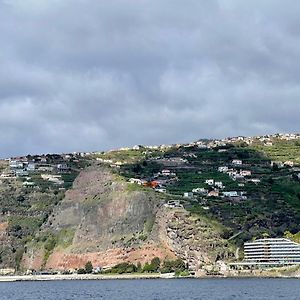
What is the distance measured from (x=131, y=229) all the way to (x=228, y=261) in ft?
62.8

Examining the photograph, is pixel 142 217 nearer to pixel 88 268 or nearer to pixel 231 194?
pixel 88 268

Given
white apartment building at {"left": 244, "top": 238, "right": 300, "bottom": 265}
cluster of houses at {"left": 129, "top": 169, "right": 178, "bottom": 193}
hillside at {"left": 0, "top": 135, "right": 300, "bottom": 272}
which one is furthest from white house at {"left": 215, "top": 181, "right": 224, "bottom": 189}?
white apartment building at {"left": 244, "top": 238, "right": 300, "bottom": 265}

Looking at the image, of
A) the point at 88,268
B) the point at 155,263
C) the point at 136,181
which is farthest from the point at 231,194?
the point at 88,268

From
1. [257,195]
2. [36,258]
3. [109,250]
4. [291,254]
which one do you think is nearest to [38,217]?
[36,258]

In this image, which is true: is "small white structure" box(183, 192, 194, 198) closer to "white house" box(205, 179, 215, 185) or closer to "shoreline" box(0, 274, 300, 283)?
"white house" box(205, 179, 215, 185)

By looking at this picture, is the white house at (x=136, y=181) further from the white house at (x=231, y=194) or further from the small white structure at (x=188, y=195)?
the white house at (x=231, y=194)

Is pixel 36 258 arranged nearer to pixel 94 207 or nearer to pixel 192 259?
pixel 94 207

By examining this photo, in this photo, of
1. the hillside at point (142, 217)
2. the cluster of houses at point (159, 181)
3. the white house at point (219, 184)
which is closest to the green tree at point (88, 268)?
the hillside at point (142, 217)

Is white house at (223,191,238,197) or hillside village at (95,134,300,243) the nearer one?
hillside village at (95,134,300,243)

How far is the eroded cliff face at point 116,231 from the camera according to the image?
503 feet

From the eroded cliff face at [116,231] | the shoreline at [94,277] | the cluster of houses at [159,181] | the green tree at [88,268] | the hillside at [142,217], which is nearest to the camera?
the shoreline at [94,277]

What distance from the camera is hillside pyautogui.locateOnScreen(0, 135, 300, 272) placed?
154625 millimetres

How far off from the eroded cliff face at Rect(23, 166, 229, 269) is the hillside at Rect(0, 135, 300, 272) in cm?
18

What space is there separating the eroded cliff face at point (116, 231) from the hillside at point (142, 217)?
0.18 metres
